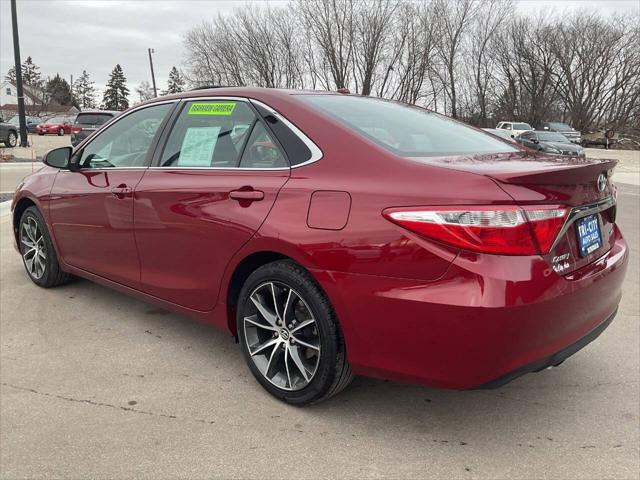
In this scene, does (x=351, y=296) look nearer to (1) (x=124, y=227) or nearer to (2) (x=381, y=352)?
(2) (x=381, y=352)

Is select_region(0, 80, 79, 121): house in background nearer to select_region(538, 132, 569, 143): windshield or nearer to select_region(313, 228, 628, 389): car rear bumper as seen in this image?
select_region(538, 132, 569, 143): windshield

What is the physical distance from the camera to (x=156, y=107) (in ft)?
11.8

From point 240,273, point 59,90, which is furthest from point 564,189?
point 59,90

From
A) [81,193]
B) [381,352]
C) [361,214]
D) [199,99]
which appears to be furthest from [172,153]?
[381,352]

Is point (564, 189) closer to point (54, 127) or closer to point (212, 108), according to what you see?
point (212, 108)

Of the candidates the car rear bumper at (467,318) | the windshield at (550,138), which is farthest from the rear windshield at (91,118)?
the car rear bumper at (467,318)

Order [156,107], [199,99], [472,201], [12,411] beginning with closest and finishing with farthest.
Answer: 1. [472,201]
2. [12,411]
3. [199,99]
4. [156,107]

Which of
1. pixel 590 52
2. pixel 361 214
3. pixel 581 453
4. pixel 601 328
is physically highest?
pixel 590 52

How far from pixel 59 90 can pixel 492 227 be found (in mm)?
124568

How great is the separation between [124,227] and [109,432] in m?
1.37

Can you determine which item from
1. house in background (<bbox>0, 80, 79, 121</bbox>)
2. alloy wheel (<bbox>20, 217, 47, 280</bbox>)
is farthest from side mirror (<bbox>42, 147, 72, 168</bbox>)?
house in background (<bbox>0, 80, 79, 121</bbox>)

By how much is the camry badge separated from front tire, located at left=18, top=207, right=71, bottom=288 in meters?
3.83

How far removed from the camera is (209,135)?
3.14 metres

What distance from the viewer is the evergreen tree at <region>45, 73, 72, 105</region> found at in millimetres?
106938
